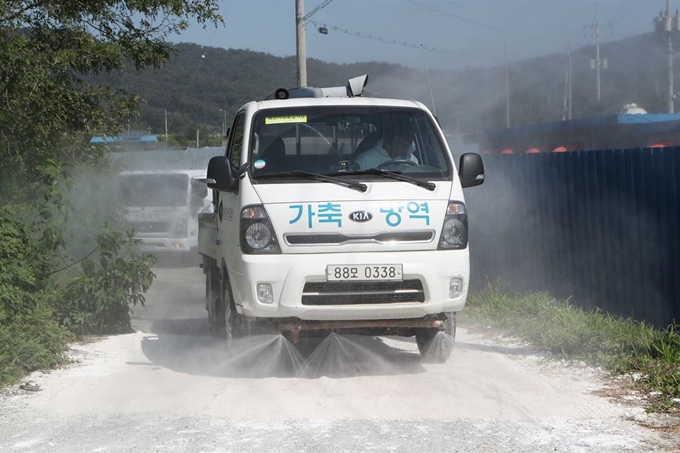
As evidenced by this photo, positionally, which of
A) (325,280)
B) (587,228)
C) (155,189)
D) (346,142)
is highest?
(346,142)

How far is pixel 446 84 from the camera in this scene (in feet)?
232

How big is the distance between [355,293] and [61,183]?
4.72m

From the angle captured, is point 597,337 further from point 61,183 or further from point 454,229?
point 61,183

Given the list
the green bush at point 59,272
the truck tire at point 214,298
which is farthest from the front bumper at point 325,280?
the green bush at point 59,272

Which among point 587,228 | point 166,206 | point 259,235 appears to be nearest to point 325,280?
point 259,235

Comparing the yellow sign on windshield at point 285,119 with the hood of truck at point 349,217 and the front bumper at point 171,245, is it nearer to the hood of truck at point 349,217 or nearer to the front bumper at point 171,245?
the hood of truck at point 349,217

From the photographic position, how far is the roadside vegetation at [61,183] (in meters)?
8.87

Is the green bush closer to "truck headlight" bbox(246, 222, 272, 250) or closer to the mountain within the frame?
"truck headlight" bbox(246, 222, 272, 250)

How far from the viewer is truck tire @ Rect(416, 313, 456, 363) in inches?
317

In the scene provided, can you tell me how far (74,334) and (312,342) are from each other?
8.19ft

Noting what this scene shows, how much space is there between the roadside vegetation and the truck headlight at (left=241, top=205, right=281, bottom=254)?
213 centimetres

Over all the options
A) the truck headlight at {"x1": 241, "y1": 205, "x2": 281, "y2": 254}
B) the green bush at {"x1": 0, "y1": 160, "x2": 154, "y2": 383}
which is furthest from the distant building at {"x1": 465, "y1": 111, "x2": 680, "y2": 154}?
the truck headlight at {"x1": 241, "y1": 205, "x2": 281, "y2": 254}

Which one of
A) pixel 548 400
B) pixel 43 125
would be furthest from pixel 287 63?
pixel 548 400

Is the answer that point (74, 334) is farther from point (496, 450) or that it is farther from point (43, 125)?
point (496, 450)
